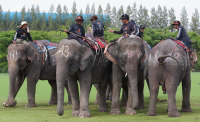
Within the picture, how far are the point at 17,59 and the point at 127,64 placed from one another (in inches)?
160

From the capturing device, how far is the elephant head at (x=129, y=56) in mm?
10141

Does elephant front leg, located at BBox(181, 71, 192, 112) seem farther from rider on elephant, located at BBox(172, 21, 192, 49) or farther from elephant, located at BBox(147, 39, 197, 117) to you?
rider on elephant, located at BBox(172, 21, 192, 49)

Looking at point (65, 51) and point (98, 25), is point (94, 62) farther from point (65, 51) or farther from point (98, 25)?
point (98, 25)

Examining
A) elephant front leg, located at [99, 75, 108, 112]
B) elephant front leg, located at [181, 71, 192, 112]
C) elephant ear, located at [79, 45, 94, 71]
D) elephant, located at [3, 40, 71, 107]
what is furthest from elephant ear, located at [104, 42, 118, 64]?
elephant, located at [3, 40, 71, 107]

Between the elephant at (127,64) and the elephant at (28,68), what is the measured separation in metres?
3.27

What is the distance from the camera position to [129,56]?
10211 millimetres

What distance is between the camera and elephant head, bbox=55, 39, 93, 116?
9297 mm

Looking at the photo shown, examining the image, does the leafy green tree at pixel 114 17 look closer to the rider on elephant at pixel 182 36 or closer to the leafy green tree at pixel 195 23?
the leafy green tree at pixel 195 23

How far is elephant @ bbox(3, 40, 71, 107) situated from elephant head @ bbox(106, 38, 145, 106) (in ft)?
11.0

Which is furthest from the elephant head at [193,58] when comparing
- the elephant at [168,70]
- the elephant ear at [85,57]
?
the elephant ear at [85,57]

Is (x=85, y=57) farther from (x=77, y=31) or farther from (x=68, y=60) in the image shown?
(x=77, y=31)

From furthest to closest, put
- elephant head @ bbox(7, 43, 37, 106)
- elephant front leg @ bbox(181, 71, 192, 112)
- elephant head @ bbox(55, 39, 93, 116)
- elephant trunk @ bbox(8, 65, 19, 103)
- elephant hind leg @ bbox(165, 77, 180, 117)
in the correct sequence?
elephant head @ bbox(7, 43, 37, 106), elephant trunk @ bbox(8, 65, 19, 103), elephant front leg @ bbox(181, 71, 192, 112), elephant hind leg @ bbox(165, 77, 180, 117), elephant head @ bbox(55, 39, 93, 116)

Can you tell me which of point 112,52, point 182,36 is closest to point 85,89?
point 112,52

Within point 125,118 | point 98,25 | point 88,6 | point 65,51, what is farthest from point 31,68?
point 88,6
